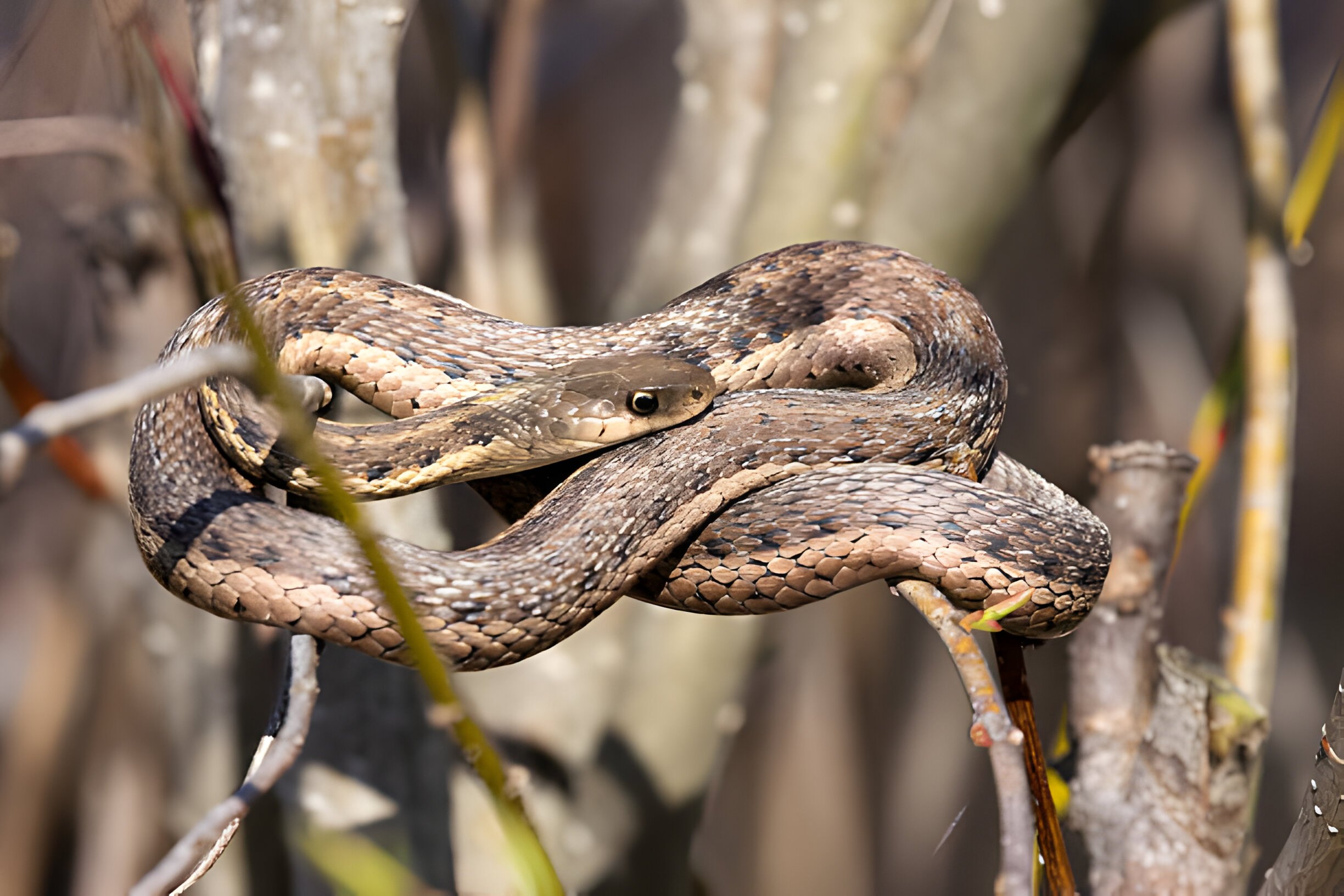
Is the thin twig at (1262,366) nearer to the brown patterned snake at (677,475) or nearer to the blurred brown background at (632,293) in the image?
the blurred brown background at (632,293)

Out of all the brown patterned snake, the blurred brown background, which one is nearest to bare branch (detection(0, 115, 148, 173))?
the blurred brown background

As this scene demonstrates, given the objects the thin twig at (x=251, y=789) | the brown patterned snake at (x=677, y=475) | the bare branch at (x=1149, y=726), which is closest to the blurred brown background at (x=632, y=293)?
the bare branch at (x=1149, y=726)

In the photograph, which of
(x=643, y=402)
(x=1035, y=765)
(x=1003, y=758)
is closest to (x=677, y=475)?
(x=643, y=402)

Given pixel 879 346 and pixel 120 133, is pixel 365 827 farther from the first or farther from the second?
pixel 879 346

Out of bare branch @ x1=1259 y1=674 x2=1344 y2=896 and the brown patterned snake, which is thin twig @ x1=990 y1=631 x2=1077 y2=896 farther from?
bare branch @ x1=1259 y1=674 x2=1344 y2=896

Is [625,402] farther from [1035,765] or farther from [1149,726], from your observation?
[1149,726]
